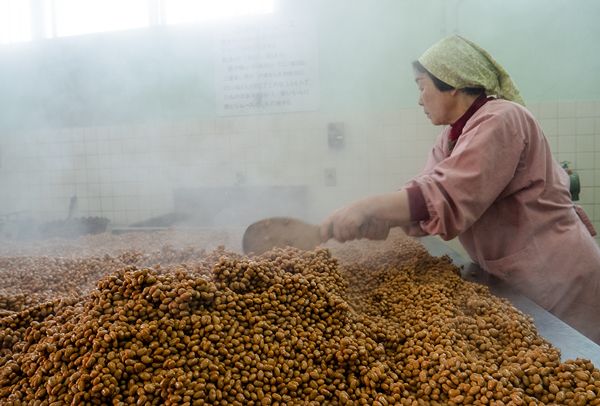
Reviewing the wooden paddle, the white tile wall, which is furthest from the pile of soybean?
the white tile wall

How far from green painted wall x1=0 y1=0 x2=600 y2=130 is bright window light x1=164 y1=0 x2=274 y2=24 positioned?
108mm

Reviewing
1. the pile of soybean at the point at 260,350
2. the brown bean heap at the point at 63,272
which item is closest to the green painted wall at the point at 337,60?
the brown bean heap at the point at 63,272

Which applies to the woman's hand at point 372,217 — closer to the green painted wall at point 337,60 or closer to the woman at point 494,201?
the woman at point 494,201

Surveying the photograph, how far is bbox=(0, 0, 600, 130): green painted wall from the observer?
3.50m

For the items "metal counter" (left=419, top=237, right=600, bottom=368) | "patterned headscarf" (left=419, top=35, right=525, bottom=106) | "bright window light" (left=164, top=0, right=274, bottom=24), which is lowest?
"metal counter" (left=419, top=237, right=600, bottom=368)

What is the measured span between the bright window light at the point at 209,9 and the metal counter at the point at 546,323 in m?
3.02

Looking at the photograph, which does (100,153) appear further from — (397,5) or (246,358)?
(246,358)

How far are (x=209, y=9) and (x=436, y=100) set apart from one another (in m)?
2.92

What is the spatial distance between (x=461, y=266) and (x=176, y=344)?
132cm

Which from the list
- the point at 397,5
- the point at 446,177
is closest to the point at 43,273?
the point at 446,177

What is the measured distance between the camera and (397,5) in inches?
146

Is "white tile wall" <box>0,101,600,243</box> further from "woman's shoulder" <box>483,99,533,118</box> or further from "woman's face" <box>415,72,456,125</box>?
"woman's shoulder" <box>483,99,533,118</box>

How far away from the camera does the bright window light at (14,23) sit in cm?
431

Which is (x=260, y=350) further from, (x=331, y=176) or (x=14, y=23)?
(x=14, y=23)
